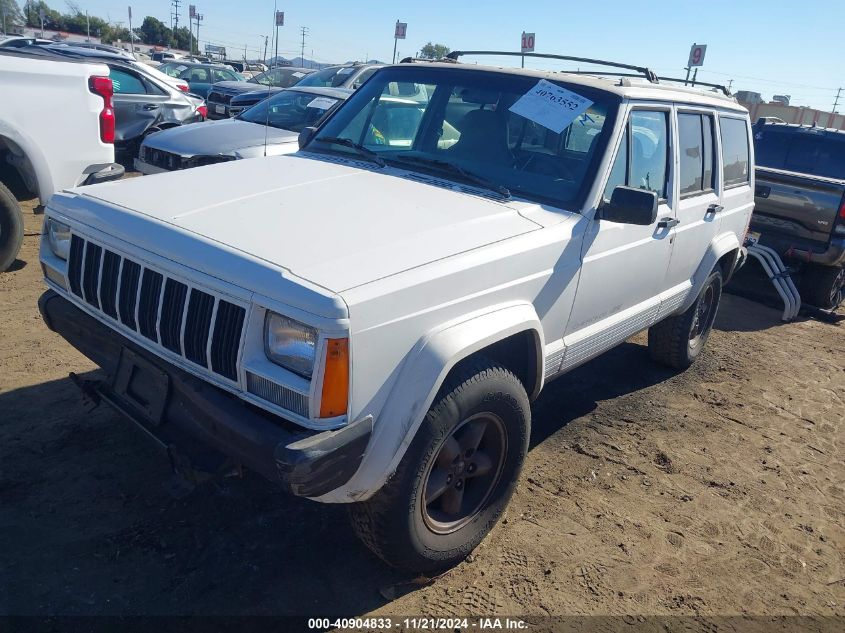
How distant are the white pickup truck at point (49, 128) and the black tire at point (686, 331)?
4.53 metres

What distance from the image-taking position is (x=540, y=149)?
3676 mm

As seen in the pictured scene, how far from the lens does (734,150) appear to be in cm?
527

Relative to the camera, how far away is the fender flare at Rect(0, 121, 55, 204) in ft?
17.1

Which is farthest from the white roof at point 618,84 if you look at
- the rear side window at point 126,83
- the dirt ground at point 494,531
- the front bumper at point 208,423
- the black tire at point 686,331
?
the rear side window at point 126,83

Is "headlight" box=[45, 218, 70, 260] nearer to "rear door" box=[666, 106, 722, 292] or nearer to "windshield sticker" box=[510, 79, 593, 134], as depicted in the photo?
"windshield sticker" box=[510, 79, 593, 134]

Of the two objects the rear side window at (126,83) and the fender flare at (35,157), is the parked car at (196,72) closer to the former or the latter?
the rear side window at (126,83)

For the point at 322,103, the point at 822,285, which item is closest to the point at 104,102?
the point at 322,103

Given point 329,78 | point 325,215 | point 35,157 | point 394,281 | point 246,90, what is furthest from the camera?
point 246,90

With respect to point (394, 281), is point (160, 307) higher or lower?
lower

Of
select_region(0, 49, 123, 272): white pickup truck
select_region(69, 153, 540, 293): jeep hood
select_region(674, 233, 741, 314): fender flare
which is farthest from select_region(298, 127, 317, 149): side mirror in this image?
select_region(674, 233, 741, 314): fender flare

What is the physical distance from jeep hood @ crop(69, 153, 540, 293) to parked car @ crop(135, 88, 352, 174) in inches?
147

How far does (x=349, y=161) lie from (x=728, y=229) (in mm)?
3075

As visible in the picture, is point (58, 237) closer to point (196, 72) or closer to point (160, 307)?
point (160, 307)

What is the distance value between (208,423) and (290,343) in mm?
450
